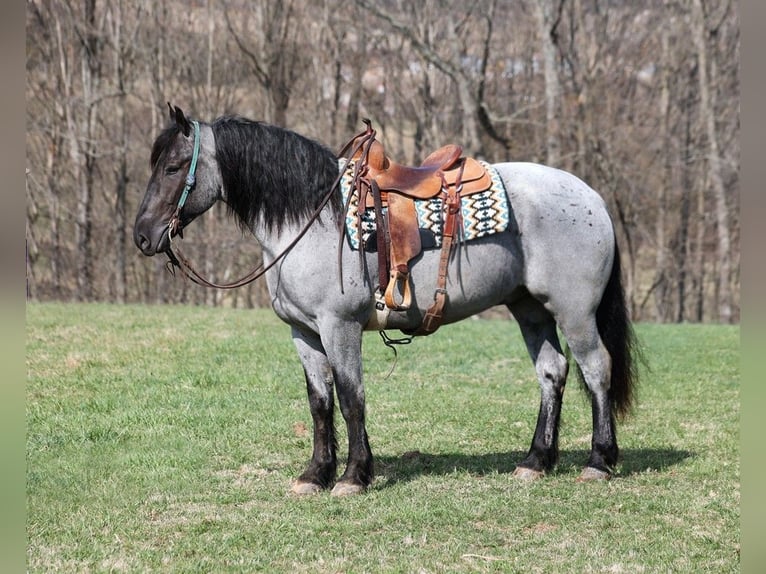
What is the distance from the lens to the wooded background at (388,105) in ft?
68.3

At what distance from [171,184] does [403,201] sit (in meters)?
1.36

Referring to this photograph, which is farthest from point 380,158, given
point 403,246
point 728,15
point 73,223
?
point 728,15

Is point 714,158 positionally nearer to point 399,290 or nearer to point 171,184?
point 399,290

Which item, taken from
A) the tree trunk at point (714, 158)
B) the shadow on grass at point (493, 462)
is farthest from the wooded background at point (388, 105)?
the shadow on grass at point (493, 462)

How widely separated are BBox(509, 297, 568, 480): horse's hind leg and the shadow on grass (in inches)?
7.1

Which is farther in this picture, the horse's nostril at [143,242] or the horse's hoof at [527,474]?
the horse's hoof at [527,474]

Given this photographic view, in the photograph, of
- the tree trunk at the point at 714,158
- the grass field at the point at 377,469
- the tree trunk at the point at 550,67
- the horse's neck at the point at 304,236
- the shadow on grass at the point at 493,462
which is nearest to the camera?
the grass field at the point at 377,469

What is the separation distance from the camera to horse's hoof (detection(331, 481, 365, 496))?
5.02 meters

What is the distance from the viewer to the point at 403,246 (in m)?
4.97

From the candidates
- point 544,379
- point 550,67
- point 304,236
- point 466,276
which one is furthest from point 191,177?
point 550,67

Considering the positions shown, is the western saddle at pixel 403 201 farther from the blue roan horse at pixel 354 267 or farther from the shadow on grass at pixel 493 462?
the shadow on grass at pixel 493 462

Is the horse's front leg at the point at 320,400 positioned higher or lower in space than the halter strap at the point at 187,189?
lower

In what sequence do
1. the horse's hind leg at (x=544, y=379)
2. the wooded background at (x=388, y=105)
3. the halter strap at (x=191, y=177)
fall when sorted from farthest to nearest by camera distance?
1. the wooded background at (x=388, y=105)
2. the horse's hind leg at (x=544, y=379)
3. the halter strap at (x=191, y=177)

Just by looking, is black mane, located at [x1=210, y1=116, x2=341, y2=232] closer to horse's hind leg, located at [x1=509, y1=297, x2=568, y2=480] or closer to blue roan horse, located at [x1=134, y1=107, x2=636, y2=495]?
blue roan horse, located at [x1=134, y1=107, x2=636, y2=495]
